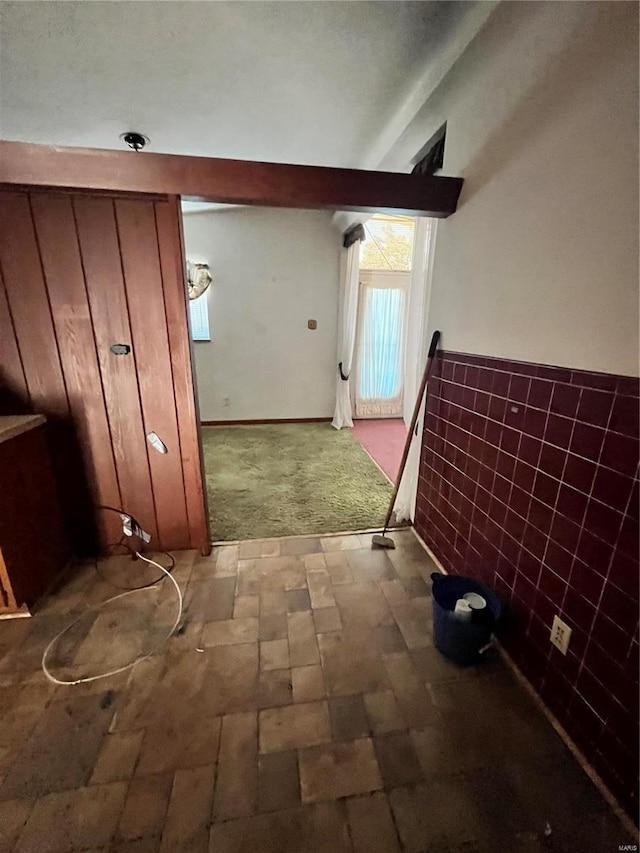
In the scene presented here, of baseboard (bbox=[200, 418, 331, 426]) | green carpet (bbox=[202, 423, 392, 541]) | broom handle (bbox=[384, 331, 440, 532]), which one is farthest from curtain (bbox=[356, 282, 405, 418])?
broom handle (bbox=[384, 331, 440, 532])

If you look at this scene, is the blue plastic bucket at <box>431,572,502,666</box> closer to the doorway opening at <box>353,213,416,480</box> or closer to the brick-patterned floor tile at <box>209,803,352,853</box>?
the brick-patterned floor tile at <box>209,803,352,853</box>

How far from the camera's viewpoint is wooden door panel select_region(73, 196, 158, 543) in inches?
64.8

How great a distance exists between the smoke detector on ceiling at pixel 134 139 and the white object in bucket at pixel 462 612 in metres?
3.38

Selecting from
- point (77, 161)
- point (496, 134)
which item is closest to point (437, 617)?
point (496, 134)

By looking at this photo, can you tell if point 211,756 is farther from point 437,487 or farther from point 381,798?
point 437,487

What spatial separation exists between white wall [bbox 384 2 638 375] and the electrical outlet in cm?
86

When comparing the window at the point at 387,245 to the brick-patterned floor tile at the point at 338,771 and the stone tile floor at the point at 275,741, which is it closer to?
the stone tile floor at the point at 275,741

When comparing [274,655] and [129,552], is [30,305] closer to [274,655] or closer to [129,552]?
[129,552]

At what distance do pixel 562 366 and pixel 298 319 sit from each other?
3879 mm

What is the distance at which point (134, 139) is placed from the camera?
95.3 inches

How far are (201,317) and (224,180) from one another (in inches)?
125

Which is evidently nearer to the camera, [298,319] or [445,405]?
[445,405]

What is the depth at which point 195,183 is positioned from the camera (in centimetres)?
155

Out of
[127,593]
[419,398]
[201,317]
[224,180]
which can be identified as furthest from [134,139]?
[127,593]
